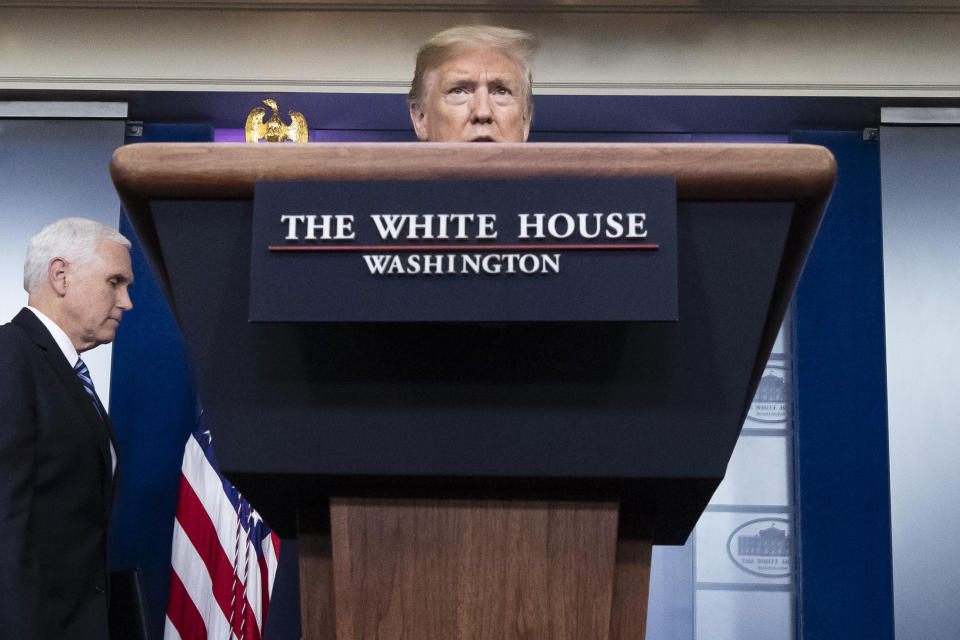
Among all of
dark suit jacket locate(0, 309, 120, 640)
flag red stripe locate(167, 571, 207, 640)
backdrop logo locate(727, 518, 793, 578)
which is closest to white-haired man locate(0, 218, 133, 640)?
dark suit jacket locate(0, 309, 120, 640)

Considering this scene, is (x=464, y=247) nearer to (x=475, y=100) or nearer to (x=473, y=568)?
(x=473, y=568)

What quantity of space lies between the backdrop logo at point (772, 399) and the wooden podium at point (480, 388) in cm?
377

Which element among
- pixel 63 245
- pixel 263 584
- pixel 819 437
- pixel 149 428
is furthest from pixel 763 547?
pixel 63 245

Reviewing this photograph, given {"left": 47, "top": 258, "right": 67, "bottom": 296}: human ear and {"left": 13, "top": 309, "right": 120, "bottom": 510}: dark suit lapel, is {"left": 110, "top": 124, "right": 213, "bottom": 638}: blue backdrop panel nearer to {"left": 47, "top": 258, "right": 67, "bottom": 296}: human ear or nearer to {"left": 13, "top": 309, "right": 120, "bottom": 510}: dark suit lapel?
{"left": 47, "top": 258, "right": 67, "bottom": 296}: human ear

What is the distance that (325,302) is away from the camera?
0.66m

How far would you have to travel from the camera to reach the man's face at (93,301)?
2713 mm

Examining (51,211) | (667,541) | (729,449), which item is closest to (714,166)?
(729,449)

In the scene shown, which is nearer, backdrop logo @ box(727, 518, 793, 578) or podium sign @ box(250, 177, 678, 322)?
podium sign @ box(250, 177, 678, 322)

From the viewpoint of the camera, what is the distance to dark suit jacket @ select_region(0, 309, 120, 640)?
1.96m

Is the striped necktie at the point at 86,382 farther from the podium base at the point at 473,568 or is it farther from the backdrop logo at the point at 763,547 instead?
the backdrop logo at the point at 763,547

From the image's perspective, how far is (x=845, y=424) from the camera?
422cm

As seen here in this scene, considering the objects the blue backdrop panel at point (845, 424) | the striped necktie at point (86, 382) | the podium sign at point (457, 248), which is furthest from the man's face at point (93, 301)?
the blue backdrop panel at point (845, 424)

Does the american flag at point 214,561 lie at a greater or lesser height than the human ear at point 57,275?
lesser

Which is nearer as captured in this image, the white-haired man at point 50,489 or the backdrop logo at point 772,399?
the white-haired man at point 50,489
